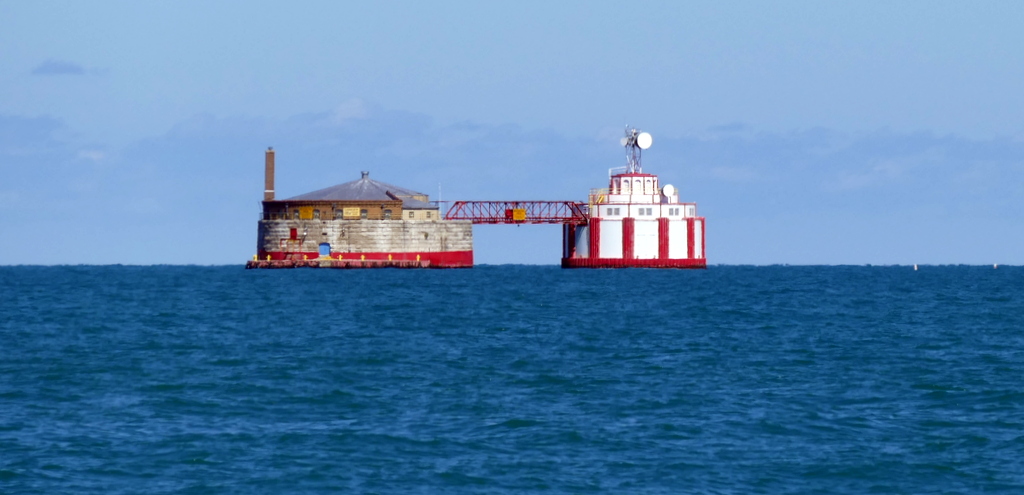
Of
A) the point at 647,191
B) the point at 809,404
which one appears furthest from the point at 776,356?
the point at 647,191

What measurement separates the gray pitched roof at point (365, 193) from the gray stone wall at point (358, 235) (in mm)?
2639

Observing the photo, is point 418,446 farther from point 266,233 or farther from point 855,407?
point 266,233

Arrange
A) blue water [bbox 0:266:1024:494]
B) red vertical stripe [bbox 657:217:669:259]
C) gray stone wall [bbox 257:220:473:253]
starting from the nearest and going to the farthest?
blue water [bbox 0:266:1024:494]
gray stone wall [bbox 257:220:473:253]
red vertical stripe [bbox 657:217:669:259]

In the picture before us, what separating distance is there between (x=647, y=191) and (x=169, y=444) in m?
114

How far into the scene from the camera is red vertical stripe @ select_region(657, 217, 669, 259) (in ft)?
444

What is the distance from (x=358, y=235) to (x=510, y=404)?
340 feet

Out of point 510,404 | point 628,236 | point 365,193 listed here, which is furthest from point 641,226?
point 510,404

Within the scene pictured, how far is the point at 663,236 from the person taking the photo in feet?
444

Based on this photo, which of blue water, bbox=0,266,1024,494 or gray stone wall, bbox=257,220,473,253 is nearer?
blue water, bbox=0,266,1024,494

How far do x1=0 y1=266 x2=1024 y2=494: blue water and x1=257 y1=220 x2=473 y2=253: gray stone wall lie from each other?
71.4 meters

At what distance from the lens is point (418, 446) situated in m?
26.1

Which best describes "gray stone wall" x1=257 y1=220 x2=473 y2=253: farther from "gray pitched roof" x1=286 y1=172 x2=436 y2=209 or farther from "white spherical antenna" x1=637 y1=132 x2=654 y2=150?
"white spherical antenna" x1=637 y1=132 x2=654 y2=150

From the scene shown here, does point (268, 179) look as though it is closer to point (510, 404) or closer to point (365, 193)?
point (365, 193)

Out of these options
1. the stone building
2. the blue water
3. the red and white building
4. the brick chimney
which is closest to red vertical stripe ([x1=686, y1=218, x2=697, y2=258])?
the red and white building
